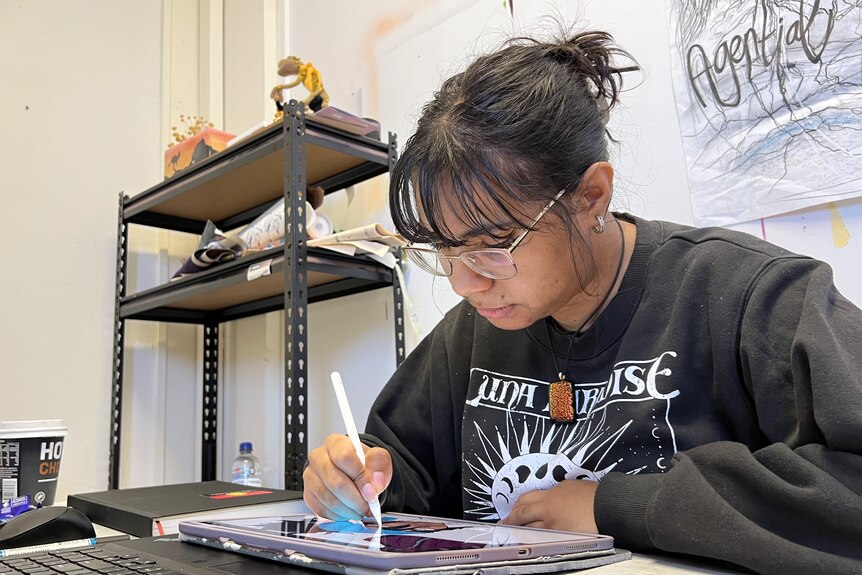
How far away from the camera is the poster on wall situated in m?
0.90

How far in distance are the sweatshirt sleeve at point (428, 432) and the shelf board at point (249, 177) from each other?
645mm

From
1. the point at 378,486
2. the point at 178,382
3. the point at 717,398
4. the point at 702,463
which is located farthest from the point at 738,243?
the point at 178,382

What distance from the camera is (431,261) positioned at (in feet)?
2.74

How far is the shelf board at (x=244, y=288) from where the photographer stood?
1.43 metres

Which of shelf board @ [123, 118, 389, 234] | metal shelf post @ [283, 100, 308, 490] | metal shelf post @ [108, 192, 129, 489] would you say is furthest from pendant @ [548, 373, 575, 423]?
metal shelf post @ [108, 192, 129, 489]

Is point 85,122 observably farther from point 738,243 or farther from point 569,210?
point 738,243

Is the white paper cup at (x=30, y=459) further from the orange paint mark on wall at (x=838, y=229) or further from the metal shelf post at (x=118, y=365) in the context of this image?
the orange paint mark on wall at (x=838, y=229)

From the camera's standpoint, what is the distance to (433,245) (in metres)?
0.78

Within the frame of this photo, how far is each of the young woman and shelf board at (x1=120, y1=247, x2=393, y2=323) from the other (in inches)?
23.8

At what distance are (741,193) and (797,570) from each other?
646mm

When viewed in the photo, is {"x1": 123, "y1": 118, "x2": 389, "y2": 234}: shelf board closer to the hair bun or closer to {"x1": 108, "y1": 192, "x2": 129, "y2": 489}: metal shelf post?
{"x1": 108, "y1": 192, "x2": 129, "y2": 489}: metal shelf post

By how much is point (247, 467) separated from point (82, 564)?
1.33 metres

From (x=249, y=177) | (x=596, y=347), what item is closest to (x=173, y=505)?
(x=596, y=347)

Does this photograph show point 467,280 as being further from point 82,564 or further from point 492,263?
point 82,564
